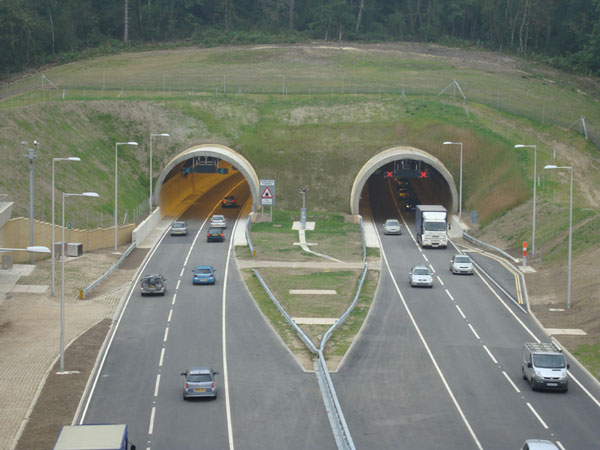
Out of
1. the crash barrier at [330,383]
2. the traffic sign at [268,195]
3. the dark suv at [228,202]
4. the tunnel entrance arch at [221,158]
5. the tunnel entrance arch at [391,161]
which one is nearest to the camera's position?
the crash barrier at [330,383]

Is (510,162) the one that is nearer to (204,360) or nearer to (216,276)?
(216,276)

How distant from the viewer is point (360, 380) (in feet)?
141

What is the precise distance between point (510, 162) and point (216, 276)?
37.3 metres

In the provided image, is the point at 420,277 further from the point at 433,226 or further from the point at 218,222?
the point at 218,222

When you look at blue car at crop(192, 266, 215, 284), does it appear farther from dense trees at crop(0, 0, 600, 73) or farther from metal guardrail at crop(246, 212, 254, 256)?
dense trees at crop(0, 0, 600, 73)

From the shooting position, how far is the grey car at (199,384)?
1554 inches

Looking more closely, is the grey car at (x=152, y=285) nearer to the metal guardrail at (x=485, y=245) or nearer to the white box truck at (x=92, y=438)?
the metal guardrail at (x=485, y=245)

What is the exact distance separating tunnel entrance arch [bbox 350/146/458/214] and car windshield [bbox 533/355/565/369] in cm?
4765

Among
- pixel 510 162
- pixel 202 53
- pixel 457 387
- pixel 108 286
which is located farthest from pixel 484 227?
pixel 202 53

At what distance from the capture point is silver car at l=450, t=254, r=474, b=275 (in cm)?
6681

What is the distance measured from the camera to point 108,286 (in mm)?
62781

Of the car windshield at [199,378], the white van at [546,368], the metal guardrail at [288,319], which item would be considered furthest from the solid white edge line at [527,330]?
the car windshield at [199,378]

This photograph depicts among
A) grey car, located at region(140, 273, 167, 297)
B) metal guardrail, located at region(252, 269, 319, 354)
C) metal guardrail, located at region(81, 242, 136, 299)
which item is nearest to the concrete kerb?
grey car, located at region(140, 273, 167, 297)

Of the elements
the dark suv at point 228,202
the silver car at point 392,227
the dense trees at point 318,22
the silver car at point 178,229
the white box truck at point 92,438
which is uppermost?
the dense trees at point 318,22
